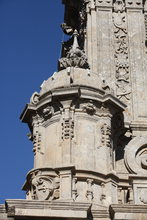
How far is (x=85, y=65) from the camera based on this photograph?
1817 cm

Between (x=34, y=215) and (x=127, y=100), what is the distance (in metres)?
7.13

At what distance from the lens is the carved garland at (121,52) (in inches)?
775

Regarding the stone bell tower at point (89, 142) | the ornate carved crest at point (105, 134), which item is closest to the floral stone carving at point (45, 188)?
the stone bell tower at point (89, 142)

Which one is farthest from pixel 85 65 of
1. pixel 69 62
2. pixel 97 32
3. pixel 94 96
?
pixel 97 32

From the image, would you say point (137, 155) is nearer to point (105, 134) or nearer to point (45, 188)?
point (105, 134)

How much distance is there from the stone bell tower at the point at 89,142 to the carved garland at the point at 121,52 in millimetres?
34

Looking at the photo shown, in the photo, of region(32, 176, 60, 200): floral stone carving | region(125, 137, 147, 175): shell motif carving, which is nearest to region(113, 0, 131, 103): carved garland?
region(125, 137, 147, 175): shell motif carving

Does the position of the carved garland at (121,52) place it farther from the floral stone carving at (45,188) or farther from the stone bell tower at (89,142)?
the floral stone carving at (45,188)

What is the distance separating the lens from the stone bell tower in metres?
13.8

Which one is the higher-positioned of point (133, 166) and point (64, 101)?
point (64, 101)

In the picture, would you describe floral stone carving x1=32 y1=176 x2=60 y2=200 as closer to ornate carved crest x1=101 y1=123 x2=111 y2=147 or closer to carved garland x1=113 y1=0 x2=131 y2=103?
ornate carved crest x1=101 y1=123 x2=111 y2=147

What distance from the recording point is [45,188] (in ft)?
49.2

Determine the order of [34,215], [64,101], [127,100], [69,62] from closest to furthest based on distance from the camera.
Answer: [34,215] < [64,101] < [69,62] < [127,100]

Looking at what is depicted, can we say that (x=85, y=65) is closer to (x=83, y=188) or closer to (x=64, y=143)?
(x=64, y=143)
